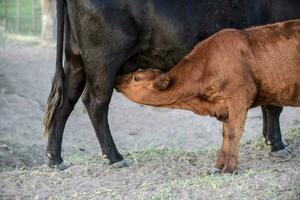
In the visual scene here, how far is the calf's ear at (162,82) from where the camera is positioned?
630 centimetres

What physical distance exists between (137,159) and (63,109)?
3.20 feet

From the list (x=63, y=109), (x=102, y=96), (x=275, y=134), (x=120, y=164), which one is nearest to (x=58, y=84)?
(x=63, y=109)

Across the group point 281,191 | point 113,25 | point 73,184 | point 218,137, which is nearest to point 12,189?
point 73,184

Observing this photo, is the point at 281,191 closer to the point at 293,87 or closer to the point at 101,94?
the point at 293,87

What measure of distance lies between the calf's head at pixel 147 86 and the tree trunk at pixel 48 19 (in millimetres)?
12488

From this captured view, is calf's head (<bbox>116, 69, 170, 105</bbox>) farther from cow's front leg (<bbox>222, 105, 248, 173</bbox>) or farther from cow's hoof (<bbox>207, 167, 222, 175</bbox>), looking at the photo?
cow's hoof (<bbox>207, 167, 222, 175</bbox>)

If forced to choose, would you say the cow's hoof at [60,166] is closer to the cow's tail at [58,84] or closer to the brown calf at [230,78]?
the cow's tail at [58,84]

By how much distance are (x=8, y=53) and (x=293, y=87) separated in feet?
37.5

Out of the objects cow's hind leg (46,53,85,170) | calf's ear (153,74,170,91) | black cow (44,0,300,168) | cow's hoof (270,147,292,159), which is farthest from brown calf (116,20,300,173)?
cow's hind leg (46,53,85,170)

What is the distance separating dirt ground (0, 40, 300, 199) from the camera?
5.71 metres

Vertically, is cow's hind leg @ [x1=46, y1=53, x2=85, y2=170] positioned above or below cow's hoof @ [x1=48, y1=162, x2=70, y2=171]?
above

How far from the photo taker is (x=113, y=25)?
6.98 m

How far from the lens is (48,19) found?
61.9ft

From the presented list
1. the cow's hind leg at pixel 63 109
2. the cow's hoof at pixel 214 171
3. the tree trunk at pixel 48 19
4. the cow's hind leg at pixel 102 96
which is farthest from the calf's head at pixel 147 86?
the tree trunk at pixel 48 19
